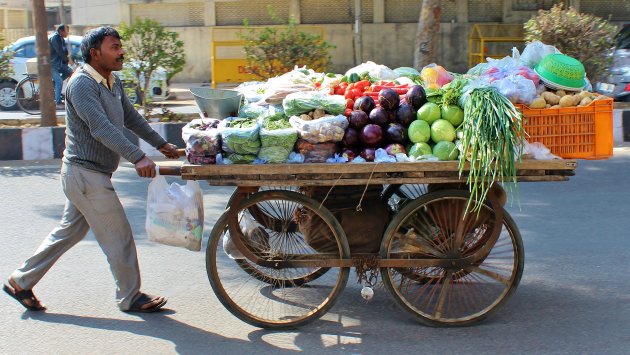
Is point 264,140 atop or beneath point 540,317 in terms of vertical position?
atop

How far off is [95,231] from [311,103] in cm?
143

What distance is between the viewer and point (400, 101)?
4199mm

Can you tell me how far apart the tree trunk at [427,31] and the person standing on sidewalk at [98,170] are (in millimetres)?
7806

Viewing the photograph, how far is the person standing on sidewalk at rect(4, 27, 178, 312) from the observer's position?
4.05 meters

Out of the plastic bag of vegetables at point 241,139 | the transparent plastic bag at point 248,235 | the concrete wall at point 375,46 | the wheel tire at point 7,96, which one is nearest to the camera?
the plastic bag of vegetables at point 241,139

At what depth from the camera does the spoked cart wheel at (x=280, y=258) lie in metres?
4.11

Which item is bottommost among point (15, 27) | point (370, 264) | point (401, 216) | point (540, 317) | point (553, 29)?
point (540, 317)

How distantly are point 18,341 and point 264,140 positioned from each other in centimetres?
174

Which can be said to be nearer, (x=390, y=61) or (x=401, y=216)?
(x=401, y=216)

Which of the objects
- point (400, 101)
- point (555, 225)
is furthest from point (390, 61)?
point (400, 101)

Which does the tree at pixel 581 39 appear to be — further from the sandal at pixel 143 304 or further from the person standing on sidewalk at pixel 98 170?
the sandal at pixel 143 304

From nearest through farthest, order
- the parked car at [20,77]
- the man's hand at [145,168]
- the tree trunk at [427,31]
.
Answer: the man's hand at [145,168]
the tree trunk at [427,31]
the parked car at [20,77]

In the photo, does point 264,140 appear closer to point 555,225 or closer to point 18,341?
point 18,341

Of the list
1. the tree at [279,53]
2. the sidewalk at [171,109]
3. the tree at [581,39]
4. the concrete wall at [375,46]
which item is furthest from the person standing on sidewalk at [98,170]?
the concrete wall at [375,46]
